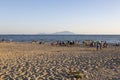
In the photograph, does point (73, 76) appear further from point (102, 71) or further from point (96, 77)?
point (102, 71)

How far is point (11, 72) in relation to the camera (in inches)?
420

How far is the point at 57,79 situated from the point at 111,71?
10.5ft

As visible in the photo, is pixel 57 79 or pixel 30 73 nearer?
pixel 57 79

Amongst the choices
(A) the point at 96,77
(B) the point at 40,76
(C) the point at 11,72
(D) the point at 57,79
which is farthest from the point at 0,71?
(A) the point at 96,77

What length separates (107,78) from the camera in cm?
984

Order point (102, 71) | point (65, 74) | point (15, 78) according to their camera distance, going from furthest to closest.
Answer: point (102, 71) → point (65, 74) → point (15, 78)

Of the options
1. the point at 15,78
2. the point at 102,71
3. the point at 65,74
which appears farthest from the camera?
the point at 102,71

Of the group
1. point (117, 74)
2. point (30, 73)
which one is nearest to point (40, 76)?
point (30, 73)

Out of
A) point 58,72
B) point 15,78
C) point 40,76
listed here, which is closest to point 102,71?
point 58,72

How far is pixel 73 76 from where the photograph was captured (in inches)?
391

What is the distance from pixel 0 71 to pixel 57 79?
301cm

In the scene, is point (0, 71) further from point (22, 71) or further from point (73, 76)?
point (73, 76)

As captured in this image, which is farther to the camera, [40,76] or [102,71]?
[102,71]

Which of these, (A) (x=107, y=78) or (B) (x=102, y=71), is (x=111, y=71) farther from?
(A) (x=107, y=78)
